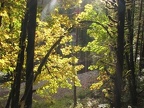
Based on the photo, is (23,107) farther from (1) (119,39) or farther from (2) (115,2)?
(2) (115,2)

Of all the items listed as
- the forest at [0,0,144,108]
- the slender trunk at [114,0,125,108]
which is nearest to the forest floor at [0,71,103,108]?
the forest at [0,0,144,108]

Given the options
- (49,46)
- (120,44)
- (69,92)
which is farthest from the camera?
(69,92)

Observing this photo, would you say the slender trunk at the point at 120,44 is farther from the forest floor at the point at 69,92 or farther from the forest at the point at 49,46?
the forest floor at the point at 69,92

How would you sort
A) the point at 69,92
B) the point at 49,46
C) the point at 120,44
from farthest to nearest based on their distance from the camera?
the point at 69,92
the point at 49,46
the point at 120,44

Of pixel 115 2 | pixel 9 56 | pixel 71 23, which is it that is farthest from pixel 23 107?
pixel 115 2

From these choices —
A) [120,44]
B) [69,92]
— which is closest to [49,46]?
[120,44]

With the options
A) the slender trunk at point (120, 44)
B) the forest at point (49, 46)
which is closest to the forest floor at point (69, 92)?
the forest at point (49, 46)

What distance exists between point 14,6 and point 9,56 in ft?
8.23

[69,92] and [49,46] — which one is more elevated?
[49,46]

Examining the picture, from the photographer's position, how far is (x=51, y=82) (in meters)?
12.2

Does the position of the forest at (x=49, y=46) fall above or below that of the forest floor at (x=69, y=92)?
above

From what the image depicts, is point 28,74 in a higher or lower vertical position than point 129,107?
higher

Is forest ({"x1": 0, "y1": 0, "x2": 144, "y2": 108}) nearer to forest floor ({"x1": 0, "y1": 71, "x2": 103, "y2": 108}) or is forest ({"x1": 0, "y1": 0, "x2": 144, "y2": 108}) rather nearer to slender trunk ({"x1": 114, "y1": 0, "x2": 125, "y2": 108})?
slender trunk ({"x1": 114, "y1": 0, "x2": 125, "y2": 108})

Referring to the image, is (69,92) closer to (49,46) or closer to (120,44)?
(49,46)
